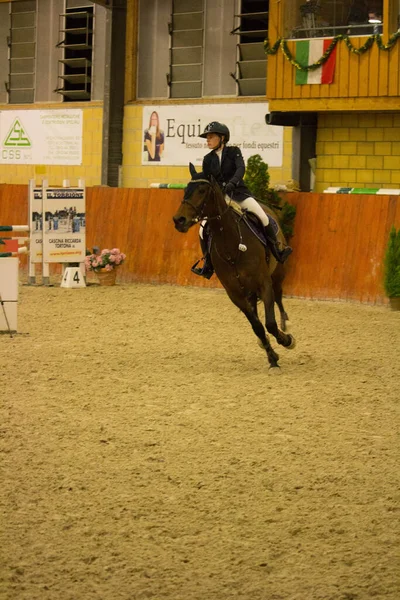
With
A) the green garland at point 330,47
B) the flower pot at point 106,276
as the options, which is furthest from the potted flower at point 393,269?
the flower pot at point 106,276

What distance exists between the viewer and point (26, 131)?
29625mm

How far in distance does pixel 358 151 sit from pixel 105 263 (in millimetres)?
6228

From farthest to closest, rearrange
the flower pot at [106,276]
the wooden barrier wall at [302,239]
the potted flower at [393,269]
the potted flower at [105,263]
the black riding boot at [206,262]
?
1. the flower pot at [106,276]
2. the potted flower at [105,263]
3. the wooden barrier wall at [302,239]
4. the potted flower at [393,269]
5. the black riding boot at [206,262]

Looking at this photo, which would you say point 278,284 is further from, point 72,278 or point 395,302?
point 72,278

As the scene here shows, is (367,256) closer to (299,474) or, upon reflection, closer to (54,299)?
(54,299)

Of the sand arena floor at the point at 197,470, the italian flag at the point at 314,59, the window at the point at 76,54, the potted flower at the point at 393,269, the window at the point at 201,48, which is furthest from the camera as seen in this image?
the window at the point at 76,54

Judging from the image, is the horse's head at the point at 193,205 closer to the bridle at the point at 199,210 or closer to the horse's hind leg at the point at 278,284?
the bridle at the point at 199,210

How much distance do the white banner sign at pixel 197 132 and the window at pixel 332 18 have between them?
2271mm

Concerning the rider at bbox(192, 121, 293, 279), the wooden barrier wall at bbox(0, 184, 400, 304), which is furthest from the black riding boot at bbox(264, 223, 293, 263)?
the wooden barrier wall at bbox(0, 184, 400, 304)

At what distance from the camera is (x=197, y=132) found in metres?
26.7

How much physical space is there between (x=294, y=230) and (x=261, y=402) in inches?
426

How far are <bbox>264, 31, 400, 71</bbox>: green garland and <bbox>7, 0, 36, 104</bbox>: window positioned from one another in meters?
8.37

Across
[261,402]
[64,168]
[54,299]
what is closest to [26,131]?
[64,168]

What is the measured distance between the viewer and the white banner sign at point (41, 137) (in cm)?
2891
